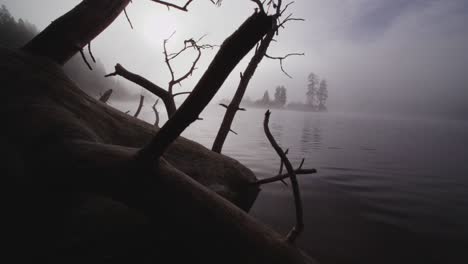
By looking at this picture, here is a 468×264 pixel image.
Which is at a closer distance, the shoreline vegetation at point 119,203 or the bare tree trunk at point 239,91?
the shoreline vegetation at point 119,203

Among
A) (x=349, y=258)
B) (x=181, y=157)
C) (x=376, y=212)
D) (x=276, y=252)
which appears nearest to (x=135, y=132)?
(x=181, y=157)

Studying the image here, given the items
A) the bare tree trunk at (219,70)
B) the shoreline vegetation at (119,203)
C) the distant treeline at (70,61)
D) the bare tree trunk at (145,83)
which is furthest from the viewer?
the distant treeline at (70,61)

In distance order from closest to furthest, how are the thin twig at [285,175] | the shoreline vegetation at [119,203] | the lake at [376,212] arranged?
the shoreline vegetation at [119,203] → the thin twig at [285,175] → the lake at [376,212]

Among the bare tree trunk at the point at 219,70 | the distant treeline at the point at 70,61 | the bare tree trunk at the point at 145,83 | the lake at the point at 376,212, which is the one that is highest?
the distant treeline at the point at 70,61

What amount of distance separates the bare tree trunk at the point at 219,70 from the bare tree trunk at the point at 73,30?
7.05 feet

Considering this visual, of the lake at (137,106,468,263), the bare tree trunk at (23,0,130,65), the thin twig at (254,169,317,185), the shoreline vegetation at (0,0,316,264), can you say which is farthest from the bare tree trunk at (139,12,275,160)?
the lake at (137,106,468,263)

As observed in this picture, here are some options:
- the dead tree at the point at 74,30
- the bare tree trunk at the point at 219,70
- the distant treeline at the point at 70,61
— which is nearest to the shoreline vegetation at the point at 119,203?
the bare tree trunk at the point at 219,70

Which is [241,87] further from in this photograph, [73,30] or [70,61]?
[70,61]

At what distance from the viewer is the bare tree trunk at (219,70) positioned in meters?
0.56

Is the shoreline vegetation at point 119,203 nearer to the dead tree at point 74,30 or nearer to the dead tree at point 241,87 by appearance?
the dead tree at point 74,30

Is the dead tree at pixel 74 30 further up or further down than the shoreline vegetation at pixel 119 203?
further up

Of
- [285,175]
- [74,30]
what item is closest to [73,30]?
[74,30]

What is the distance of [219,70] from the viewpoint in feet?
2.16

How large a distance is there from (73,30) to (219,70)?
2569mm
